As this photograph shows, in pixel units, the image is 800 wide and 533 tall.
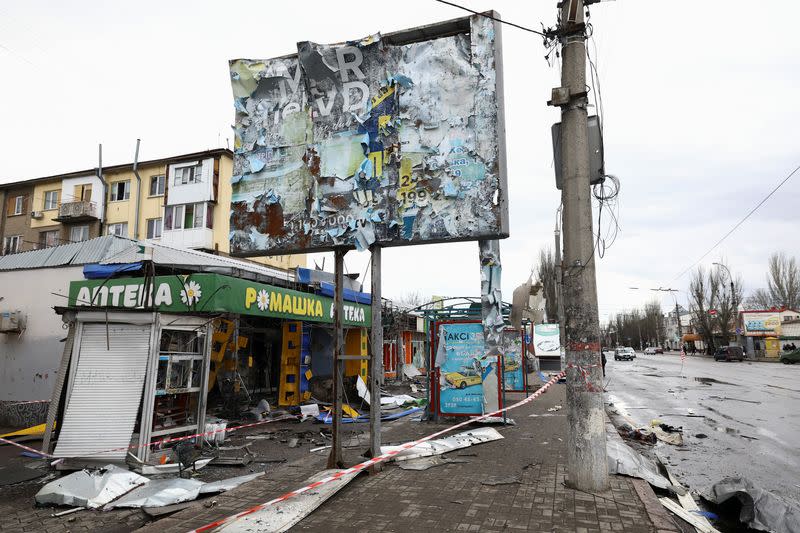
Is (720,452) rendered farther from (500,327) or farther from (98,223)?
(98,223)

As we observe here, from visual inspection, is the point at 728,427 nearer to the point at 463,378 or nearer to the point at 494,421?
the point at 494,421

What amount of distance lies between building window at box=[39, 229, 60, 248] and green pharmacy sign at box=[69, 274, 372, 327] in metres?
28.9

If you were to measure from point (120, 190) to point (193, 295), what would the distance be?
97.5 feet

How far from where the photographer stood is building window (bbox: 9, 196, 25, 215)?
3619 cm

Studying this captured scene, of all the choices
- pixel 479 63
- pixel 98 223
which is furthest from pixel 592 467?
pixel 98 223

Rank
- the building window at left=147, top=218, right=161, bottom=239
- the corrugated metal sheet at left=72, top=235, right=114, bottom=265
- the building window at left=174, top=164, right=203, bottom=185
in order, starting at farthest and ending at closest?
1. the building window at left=147, top=218, right=161, bottom=239
2. the building window at left=174, top=164, right=203, bottom=185
3. the corrugated metal sheet at left=72, top=235, right=114, bottom=265

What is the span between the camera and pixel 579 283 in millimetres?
6039

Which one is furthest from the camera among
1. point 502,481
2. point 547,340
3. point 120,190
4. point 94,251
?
point 120,190

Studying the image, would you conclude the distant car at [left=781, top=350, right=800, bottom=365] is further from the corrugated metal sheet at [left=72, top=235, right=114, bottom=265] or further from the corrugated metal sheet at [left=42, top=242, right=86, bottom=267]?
the corrugated metal sheet at [left=42, top=242, right=86, bottom=267]

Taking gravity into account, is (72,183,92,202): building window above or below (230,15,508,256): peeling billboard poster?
above

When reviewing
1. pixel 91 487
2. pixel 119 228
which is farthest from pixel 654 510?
pixel 119 228

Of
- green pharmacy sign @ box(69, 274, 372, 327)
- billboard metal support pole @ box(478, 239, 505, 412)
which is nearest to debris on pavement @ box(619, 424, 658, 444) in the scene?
billboard metal support pole @ box(478, 239, 505, 412)

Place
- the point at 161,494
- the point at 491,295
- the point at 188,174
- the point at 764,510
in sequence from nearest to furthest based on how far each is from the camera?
the point at 764,510
the point at 161,494
the point at 491,295
the point at 188,174

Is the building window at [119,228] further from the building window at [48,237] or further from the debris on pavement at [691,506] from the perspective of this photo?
the debris on pavement at [691,506]
